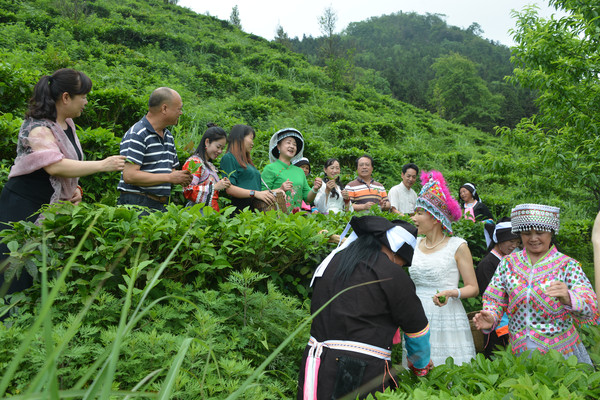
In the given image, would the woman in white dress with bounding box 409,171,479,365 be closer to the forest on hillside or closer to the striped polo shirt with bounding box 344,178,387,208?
the forest on hillside

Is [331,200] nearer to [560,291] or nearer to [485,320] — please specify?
[485,320]

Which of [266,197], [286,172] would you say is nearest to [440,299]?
[266,197]

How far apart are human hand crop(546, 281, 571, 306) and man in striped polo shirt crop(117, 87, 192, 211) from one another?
292 centimetres

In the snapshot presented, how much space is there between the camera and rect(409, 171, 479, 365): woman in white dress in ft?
11.3

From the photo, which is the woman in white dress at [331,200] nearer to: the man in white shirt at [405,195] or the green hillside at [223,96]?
the man in white shirt at [405,195]

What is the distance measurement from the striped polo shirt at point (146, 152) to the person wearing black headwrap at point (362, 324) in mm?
1969

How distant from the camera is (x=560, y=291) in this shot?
2.82 metres

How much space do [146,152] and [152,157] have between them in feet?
0.22

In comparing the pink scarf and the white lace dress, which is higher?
the pink scarf

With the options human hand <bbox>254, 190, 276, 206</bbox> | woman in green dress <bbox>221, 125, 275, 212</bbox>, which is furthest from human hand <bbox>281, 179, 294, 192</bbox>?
human hand <bbox>254, 190, 276, 206</bbox>

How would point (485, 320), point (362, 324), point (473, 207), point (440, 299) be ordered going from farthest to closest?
point (473, 207) < point (440, 299) < point (485, 320) < point (362, 324)

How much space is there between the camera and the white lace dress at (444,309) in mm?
3423

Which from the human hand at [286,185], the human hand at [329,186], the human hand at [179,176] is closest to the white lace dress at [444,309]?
the human hand at [286,185]

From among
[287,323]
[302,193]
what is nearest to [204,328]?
[287,323]
